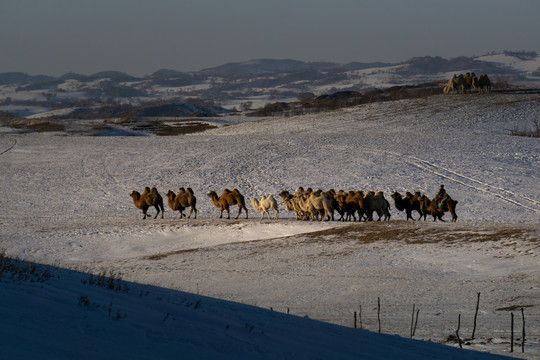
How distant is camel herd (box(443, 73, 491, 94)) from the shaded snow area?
25.9 feet

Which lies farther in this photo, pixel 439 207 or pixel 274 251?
pixel 439 207

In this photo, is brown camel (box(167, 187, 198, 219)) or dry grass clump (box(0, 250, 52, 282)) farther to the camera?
brown camel (box(167, 187, 198, 219))

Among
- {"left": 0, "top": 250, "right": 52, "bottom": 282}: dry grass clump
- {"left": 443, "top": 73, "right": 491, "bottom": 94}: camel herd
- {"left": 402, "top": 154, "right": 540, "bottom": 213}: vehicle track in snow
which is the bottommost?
{"left": 402, "top": 154, "right": 540, "bottom": 213}: vehicle track in snow

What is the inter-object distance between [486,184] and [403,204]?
1014cm

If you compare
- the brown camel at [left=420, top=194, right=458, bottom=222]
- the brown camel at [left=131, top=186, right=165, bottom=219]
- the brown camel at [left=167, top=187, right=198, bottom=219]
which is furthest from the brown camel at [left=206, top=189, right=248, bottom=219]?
the brown camel at [left=420, top=194, right=458, bottom=222]

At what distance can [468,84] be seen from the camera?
72438mm

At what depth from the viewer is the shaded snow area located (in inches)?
317

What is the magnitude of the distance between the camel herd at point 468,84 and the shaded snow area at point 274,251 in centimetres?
789

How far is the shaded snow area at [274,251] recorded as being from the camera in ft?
26.5

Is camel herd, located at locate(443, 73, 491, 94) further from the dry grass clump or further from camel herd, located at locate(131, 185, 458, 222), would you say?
the dry grass clump

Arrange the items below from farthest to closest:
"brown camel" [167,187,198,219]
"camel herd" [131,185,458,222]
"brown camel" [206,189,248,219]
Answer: "brown camel" [167,187,198,219], "brown camel" [206,189,248,219], "camel herd" [131,185,458,222]

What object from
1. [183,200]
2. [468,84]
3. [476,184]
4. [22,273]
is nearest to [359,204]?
[183,200]

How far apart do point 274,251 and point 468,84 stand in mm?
55777

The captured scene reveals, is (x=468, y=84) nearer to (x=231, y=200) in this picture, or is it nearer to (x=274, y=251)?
(x=231, y=200)
